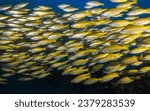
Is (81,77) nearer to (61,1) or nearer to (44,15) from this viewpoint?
(44,15)

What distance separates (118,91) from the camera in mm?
10906

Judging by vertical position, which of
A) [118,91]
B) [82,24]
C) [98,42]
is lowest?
[118,91]

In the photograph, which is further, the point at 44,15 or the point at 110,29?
the point at 44,15

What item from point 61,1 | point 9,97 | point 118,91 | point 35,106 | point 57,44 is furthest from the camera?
point 61,1

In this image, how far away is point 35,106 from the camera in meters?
6.26

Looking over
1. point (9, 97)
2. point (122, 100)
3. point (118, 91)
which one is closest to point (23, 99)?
point (9, 97)

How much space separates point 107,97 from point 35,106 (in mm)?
1714

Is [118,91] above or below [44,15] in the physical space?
below

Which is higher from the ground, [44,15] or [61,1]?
[44,15]

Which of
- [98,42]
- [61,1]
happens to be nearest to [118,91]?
[98,42]

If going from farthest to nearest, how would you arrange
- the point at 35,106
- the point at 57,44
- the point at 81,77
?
the point at 57,44 < the point at 81,77 < the point at 35,106

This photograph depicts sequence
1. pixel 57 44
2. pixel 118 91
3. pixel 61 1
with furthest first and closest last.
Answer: pixel 61 1, pixel 118 91, pixel 57 44

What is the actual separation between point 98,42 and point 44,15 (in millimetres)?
2449

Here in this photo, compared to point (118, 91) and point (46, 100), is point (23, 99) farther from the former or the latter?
point (118, 91)
